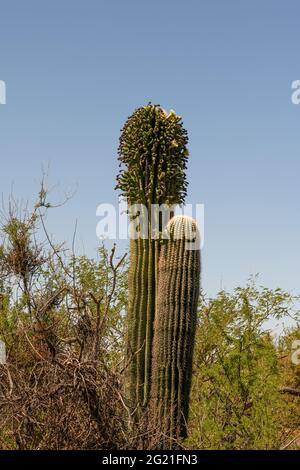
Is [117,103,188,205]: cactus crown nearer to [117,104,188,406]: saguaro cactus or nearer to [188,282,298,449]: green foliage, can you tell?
[117,104,188,406]: saguaro cactus

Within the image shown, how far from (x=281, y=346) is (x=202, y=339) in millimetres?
2413

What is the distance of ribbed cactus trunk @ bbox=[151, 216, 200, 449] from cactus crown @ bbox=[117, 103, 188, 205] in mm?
909

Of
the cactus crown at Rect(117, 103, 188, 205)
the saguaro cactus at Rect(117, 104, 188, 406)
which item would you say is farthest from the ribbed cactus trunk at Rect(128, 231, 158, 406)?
the cactus crown at Rect(117, 103, 188, 205)

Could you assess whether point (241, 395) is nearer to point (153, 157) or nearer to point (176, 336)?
point (176, 336)

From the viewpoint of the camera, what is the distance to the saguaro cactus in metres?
9.74

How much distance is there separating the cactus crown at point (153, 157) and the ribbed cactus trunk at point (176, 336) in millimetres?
909

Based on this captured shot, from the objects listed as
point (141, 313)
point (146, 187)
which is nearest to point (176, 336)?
point (141, 313)

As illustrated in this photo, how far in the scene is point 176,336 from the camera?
9.38 meters

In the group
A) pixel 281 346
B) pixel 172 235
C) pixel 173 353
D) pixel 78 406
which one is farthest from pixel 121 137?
pixel 281 346

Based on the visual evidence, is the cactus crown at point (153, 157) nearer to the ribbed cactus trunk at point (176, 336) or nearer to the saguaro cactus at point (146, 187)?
the saguaro cactus at point (146, 187)

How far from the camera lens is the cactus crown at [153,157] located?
10.2 m

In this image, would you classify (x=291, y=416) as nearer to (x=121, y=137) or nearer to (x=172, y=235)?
(x=172, y=235)

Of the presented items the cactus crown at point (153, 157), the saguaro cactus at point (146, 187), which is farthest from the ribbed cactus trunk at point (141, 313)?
the cactus crown at point (153, 157)
